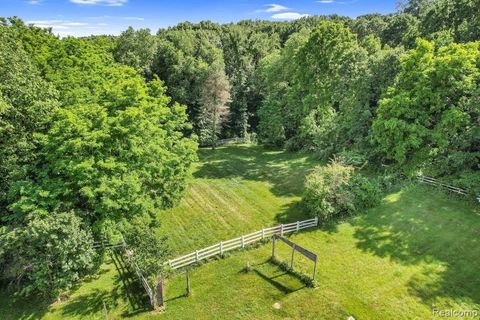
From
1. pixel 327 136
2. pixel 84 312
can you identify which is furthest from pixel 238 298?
pixel 327 136

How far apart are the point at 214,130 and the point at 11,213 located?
28591mm

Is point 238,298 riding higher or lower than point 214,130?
lower

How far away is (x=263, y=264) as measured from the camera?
60.7 feet

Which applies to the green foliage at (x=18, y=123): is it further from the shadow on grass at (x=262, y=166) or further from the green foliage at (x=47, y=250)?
the shadow on grass at (x=262, y=166)

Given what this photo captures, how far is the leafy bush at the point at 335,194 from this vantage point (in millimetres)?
22469

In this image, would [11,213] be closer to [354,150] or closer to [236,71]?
[354,150]

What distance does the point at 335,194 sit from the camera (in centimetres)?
2303

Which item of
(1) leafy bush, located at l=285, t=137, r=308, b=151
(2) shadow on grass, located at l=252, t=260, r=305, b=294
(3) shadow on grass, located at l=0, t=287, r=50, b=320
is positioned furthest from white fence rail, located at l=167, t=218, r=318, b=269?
(1) leafy bush, located at l=285, t=137, r=308, b=151

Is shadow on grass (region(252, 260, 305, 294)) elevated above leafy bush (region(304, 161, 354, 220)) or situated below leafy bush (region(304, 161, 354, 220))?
below

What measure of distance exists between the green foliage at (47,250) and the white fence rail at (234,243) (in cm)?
470

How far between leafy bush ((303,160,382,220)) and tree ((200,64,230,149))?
2081 cm

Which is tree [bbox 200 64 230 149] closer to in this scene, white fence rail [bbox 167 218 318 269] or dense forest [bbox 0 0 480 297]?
dense forest [bbox 0 0 480 297]

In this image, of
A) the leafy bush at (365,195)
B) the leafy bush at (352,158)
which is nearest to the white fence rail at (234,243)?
the leafy bush at (365,195)

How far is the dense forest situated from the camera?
51.5 ft
